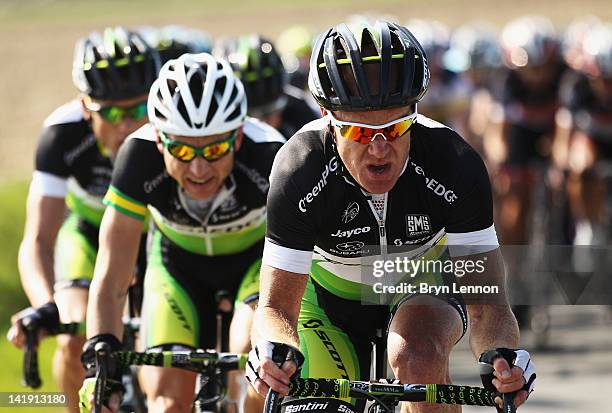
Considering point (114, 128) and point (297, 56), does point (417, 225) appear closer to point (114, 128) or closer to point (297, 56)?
point (114, 128)

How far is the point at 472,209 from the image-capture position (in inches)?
196

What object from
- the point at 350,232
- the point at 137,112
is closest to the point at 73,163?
the point at 137,112

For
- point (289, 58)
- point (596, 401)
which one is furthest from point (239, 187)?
point (289, 58)

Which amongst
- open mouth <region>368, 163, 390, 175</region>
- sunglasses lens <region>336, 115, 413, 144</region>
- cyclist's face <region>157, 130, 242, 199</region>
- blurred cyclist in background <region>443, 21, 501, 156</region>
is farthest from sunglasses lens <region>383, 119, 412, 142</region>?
blurred cyclist in background <region>443, 21, 501, 156</region>

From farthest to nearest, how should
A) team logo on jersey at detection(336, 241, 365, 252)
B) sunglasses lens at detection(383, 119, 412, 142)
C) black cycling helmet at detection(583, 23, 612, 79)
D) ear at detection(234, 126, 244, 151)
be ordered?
black cycling helmet at detection(583, 23, 612, 79)
ear at detection(234, 126, 244, 151)
team logo on jersey at detection(336, 241, 365, 252)
sunglasses lens at detection(383, 119, 412, 142)

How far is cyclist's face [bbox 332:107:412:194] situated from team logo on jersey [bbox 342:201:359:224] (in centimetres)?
16

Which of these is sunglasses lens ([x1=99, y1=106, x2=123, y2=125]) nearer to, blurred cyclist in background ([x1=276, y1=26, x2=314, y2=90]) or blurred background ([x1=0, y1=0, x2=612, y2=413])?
blurred background ([x1=0, y1=0, x2=612, y2=413])

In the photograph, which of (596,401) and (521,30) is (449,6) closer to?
(521,30)

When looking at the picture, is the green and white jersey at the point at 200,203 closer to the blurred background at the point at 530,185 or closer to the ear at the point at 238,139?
the ear at the point at 238,139

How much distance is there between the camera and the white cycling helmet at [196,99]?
6145 mm

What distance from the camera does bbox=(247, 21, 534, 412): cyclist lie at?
4.88m

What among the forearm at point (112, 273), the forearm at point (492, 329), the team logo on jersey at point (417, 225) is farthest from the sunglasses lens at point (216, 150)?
the forearm at point (492, 329)

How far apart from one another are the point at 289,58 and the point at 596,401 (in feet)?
27.0

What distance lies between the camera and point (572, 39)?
17.0m
